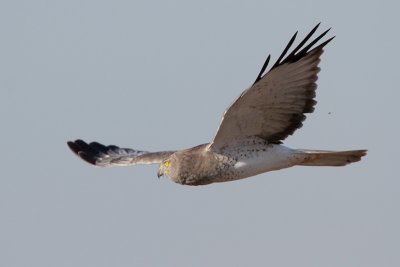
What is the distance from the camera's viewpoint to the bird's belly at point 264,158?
10555 millimetres

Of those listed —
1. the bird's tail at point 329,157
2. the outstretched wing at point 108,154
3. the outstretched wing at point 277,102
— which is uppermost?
the outstretched wing at point 108,154

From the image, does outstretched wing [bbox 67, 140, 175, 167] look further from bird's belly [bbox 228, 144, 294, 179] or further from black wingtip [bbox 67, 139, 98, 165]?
bird's belly [bbox 228, 144, 294, 179]

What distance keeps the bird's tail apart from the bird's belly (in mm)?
169

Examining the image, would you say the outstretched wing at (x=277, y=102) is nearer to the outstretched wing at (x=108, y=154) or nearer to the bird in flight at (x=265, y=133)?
the bird in flight at (x=265, y=133)

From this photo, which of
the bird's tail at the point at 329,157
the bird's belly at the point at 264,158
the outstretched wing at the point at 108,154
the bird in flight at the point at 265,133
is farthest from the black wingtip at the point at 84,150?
the bird's tail at the point at 329,157

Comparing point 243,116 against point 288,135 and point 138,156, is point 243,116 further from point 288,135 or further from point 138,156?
point 138,156

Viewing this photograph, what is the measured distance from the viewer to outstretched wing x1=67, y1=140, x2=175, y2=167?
1292 centimetres

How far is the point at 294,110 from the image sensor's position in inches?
404

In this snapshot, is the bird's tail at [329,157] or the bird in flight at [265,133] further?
the bird's tail at [329,157]

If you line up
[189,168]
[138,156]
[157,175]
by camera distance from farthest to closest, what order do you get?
1. [138,156]
2. [157,175]
3. [189,168]

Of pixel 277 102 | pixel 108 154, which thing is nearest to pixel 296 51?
pixel 277 102

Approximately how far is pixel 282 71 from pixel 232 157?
130 cm

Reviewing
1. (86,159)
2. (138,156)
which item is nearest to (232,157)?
(138,156)

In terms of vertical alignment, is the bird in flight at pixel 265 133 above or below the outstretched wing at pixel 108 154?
below
